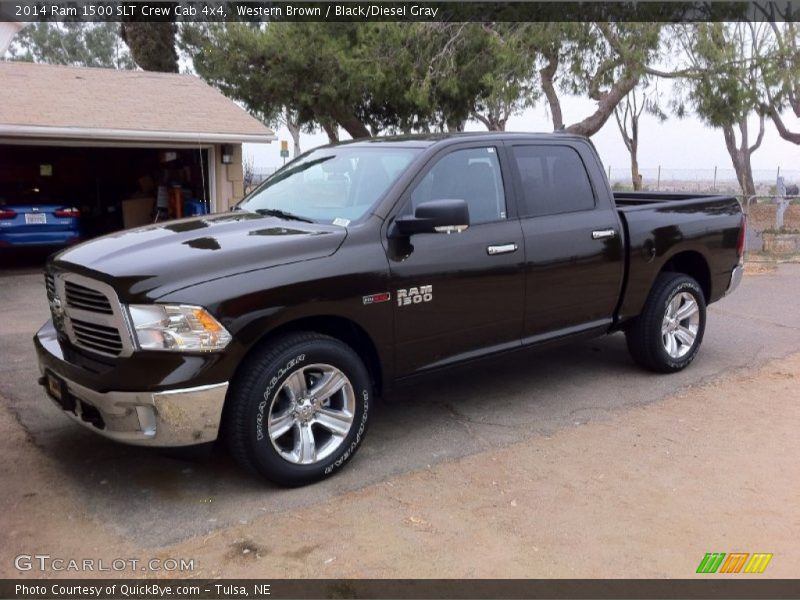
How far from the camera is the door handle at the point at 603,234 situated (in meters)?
5.43

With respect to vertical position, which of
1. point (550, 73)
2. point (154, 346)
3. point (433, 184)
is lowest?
point (154, 346)

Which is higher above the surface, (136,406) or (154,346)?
(154,346)

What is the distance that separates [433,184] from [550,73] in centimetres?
1303

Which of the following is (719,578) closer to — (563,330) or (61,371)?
(563,330)

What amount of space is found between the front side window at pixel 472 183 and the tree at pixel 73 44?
51372 millimetres

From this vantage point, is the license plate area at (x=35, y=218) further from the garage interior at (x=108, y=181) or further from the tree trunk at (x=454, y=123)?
the tree trunk at (x=454, y=123)

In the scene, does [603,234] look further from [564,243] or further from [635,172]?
[635,172]

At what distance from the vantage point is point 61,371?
4.04 m

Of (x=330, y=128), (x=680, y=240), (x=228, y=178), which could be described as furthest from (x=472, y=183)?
(x=330, y=128)

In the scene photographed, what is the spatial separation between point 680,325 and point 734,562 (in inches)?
126

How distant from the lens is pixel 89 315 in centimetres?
389

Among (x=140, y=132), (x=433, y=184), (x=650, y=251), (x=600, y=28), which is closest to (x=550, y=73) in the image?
(x=600, y=28)

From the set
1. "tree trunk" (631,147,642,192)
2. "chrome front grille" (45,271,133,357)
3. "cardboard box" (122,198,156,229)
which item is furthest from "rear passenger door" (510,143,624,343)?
"tree trunk" (631,147,642,192)

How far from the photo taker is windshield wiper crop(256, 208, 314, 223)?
465cm
